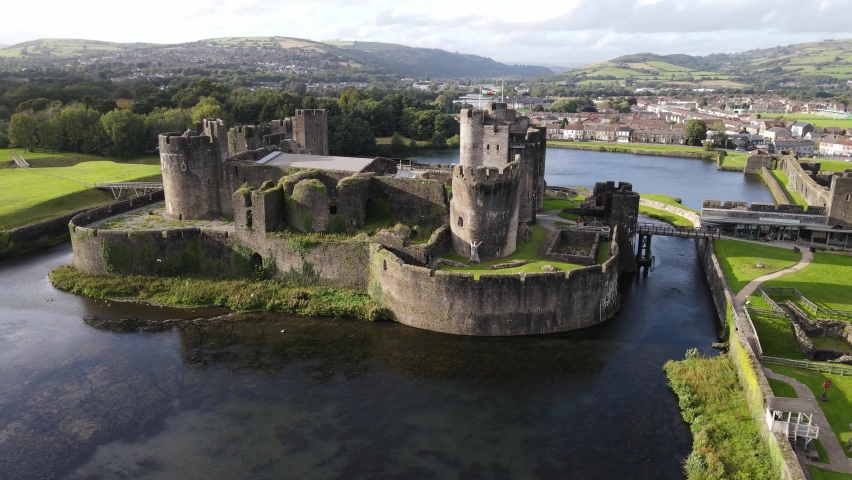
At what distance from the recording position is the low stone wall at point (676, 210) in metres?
40.9

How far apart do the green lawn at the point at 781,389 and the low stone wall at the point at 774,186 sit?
3558 cm

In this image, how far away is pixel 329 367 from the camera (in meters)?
22.3

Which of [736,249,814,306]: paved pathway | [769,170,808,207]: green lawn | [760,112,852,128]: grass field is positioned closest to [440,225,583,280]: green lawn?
[736,249,814,306]: paved pathway

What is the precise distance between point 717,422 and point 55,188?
44468mm

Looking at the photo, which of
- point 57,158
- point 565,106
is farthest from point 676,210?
point 565,106

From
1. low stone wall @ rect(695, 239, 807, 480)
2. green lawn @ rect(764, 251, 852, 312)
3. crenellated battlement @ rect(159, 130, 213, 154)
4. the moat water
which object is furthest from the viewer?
crenellated battlement @ rect(159, 130, 213, 154)

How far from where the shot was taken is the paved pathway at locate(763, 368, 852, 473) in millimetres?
15391

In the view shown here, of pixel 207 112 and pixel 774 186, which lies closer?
pixel 774 186

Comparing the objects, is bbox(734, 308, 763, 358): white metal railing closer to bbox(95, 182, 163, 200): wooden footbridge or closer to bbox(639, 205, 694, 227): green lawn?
bbox(639, 205, 694, 227): green lawn

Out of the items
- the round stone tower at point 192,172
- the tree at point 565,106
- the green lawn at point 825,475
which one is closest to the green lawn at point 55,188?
the round stone tower at point 192,172

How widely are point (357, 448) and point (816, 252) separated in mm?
27603

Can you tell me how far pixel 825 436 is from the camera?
16.6 metres

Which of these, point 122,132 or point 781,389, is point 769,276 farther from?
point 122,132

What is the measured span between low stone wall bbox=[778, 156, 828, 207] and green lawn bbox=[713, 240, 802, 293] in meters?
8.86
